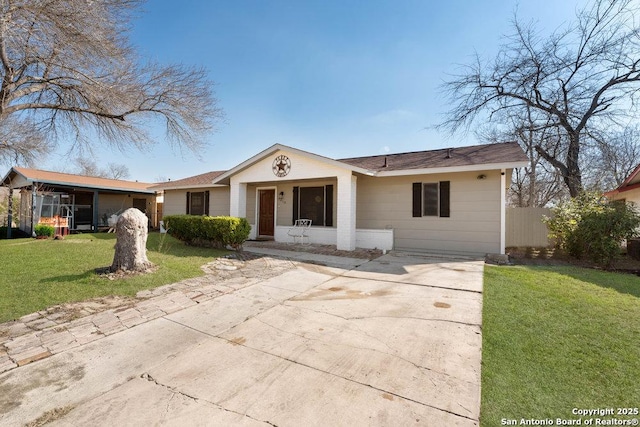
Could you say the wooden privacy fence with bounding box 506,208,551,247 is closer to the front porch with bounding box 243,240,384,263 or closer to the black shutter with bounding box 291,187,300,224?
the front porch with bounding box 243,240,384,263

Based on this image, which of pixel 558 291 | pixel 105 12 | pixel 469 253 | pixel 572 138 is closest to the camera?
pixel 558 291

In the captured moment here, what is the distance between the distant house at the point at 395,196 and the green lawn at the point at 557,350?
3793 millimetres

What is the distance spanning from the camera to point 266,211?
12.6 metres

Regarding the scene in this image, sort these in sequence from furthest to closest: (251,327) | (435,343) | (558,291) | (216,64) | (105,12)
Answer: (216,64), (105,12), (558,291), (251,327), (435,343)

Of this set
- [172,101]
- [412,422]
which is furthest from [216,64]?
[412,422]

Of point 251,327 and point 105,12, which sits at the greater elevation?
point 105,12

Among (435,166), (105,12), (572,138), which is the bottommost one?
(435,166)

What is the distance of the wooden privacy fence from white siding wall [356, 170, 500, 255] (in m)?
3.00

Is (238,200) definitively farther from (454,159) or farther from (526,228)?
(526,228)

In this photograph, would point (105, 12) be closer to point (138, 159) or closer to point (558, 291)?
point (138, 159)

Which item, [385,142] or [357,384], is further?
[385,142]

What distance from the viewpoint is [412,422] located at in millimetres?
1928

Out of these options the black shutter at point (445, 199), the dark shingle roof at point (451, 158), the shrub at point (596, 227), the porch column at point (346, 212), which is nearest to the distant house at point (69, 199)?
the porch column at point (346, 212)

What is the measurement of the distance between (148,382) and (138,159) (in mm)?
10941
